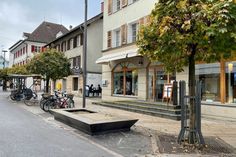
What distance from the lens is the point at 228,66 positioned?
45.7 feet

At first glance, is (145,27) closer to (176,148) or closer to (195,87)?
(195,87)

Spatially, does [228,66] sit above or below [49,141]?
above

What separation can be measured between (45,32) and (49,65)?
39739mm

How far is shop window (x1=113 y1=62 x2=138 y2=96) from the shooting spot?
69.7 ft

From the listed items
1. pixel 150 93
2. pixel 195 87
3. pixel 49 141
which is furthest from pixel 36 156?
pixel 150 93

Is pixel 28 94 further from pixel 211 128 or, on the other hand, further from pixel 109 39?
pixel 211 128

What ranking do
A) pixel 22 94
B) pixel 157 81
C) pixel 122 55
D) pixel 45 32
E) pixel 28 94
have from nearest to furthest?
1. pixel 157 81
2. pixel 122 55
3. pixel 28 94
4. pixel 22 94
5. pixel 45 32

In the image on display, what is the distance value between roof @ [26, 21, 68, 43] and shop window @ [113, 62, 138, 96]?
122ft

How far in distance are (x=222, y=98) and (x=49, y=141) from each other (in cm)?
870

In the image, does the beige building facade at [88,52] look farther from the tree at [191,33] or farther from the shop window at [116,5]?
the tree at [191,33]


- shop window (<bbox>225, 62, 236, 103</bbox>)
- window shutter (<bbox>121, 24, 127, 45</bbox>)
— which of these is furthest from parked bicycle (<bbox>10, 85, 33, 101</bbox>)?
shop window (<bbox>225, 62, 236, 103</bbox>)

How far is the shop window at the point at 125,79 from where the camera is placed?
21.2 meters

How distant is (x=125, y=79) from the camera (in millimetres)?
22391

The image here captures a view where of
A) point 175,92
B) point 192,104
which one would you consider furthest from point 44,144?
point 175,92
